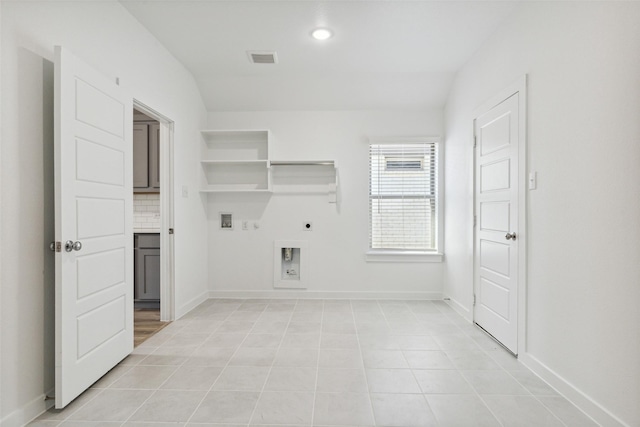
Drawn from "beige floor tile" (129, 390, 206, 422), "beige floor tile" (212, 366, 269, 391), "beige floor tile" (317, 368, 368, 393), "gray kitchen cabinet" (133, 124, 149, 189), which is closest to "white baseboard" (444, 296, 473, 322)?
"beige floor tile" (317, 368, 368, 393)

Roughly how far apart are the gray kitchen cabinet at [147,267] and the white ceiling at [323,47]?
75.1 inches

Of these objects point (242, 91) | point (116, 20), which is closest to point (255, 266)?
point (242, 91)

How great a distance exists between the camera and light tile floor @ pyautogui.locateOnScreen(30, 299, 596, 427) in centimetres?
186

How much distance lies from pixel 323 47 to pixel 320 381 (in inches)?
117

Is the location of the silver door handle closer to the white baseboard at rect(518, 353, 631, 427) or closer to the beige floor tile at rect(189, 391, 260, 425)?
the beige floor tile at rect(189, 391, 260, 425)

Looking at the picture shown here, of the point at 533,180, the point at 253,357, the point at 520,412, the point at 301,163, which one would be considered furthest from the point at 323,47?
the point at 520,412

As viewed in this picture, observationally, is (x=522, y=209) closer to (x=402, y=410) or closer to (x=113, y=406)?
(x=402, y=410)

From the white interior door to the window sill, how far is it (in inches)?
41.0

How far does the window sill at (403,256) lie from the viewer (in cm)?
440

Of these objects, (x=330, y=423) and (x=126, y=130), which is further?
(x=126, y=130)

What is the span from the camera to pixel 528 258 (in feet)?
8.03

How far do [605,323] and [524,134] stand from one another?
1.36m

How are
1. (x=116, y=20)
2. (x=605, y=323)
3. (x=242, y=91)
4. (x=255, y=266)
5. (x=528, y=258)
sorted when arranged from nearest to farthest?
(x=605, y=323) → (x=528, y=258) → (x=116, y=20) → (x=242, y=91) → (x=255, y=266)

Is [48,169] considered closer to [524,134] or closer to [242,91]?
[242,91]
